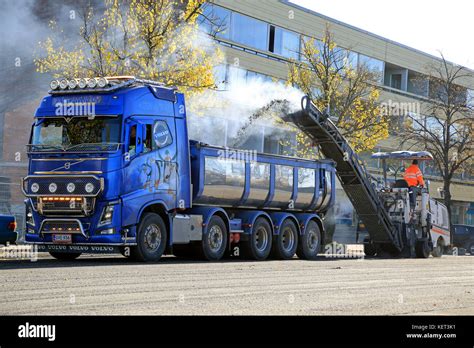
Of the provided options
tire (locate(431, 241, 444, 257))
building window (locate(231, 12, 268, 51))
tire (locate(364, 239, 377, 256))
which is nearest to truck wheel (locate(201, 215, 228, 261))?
tire (locate(364, 239, 377, 256))

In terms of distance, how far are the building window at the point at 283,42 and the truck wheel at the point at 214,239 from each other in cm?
2873

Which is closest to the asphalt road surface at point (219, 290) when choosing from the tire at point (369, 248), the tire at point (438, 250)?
the tire at point (369, 248)

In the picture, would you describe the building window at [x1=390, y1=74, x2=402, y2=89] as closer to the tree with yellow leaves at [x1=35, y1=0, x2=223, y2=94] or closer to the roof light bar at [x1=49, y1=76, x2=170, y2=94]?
the tree with yellow leaves at [x1=35, y1=0, x2=223, y2=94]

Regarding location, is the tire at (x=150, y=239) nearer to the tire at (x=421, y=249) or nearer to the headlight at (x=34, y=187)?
the headlight at (x=34, y=187)

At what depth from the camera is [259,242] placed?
24.1 m

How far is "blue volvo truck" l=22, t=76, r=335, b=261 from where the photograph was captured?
A: 62.8 ft

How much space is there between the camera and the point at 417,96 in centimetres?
6519

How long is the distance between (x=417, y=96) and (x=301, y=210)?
135 ft

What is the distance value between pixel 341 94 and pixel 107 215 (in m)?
20.9

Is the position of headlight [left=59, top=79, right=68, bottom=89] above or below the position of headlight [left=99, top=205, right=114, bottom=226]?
above

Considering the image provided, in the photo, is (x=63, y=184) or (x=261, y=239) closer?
(x=63, y=184)

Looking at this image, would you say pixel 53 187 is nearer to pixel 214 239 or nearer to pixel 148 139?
pixel 148 139

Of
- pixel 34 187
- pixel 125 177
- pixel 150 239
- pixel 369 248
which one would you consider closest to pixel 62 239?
pixel 34 187

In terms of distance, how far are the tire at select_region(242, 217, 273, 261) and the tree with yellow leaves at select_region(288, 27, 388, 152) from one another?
1291 centimetres
